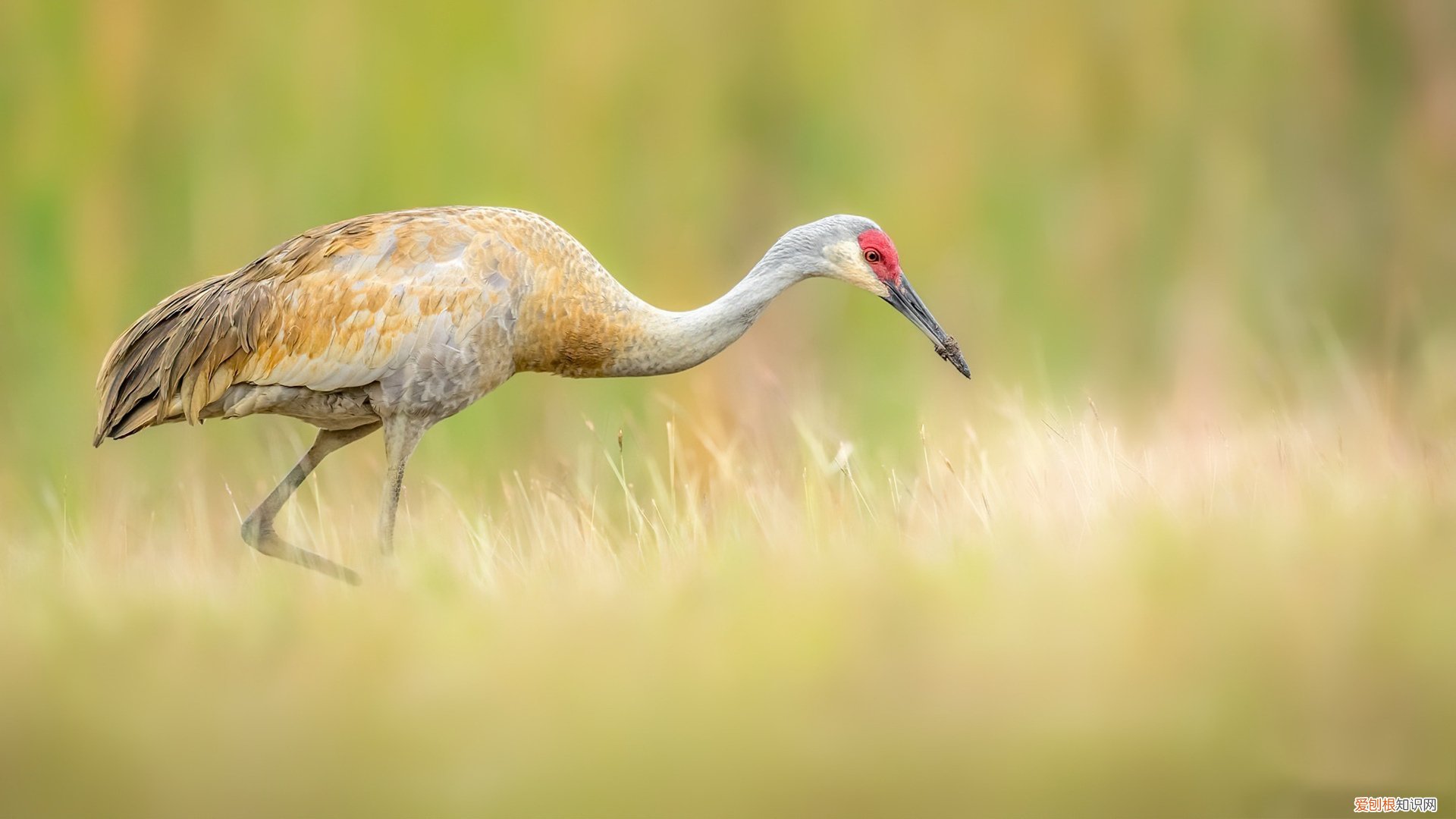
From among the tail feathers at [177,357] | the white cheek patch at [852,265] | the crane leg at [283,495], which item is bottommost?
the crane leg at [283,495]

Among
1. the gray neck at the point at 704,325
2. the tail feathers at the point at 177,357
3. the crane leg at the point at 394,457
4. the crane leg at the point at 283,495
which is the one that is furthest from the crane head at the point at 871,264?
the tail feathers at the point at 177,357

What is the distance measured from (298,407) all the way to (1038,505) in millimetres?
2574

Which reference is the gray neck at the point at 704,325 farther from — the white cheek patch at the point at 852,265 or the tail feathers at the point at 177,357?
the tail feathers at the point at 177,357

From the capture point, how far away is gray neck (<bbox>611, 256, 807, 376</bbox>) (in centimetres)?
517

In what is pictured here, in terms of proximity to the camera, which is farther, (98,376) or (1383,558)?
(98,376)

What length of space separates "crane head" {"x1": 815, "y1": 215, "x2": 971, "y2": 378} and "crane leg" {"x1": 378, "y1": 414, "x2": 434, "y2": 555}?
4.97 feet

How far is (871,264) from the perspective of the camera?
17.0ft

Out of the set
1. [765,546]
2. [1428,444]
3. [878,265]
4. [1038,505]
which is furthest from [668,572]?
[1428,444]

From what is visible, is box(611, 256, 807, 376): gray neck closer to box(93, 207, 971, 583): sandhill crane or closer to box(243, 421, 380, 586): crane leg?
box(93, 207, 971, 583): sandhill crane

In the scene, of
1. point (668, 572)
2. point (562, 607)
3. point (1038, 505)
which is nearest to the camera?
point (562, 607)

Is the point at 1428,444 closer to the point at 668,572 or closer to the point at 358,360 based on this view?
the point at 668,572

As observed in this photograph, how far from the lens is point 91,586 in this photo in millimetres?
4516

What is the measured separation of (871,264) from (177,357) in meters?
2.45

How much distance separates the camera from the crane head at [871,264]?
517cm
